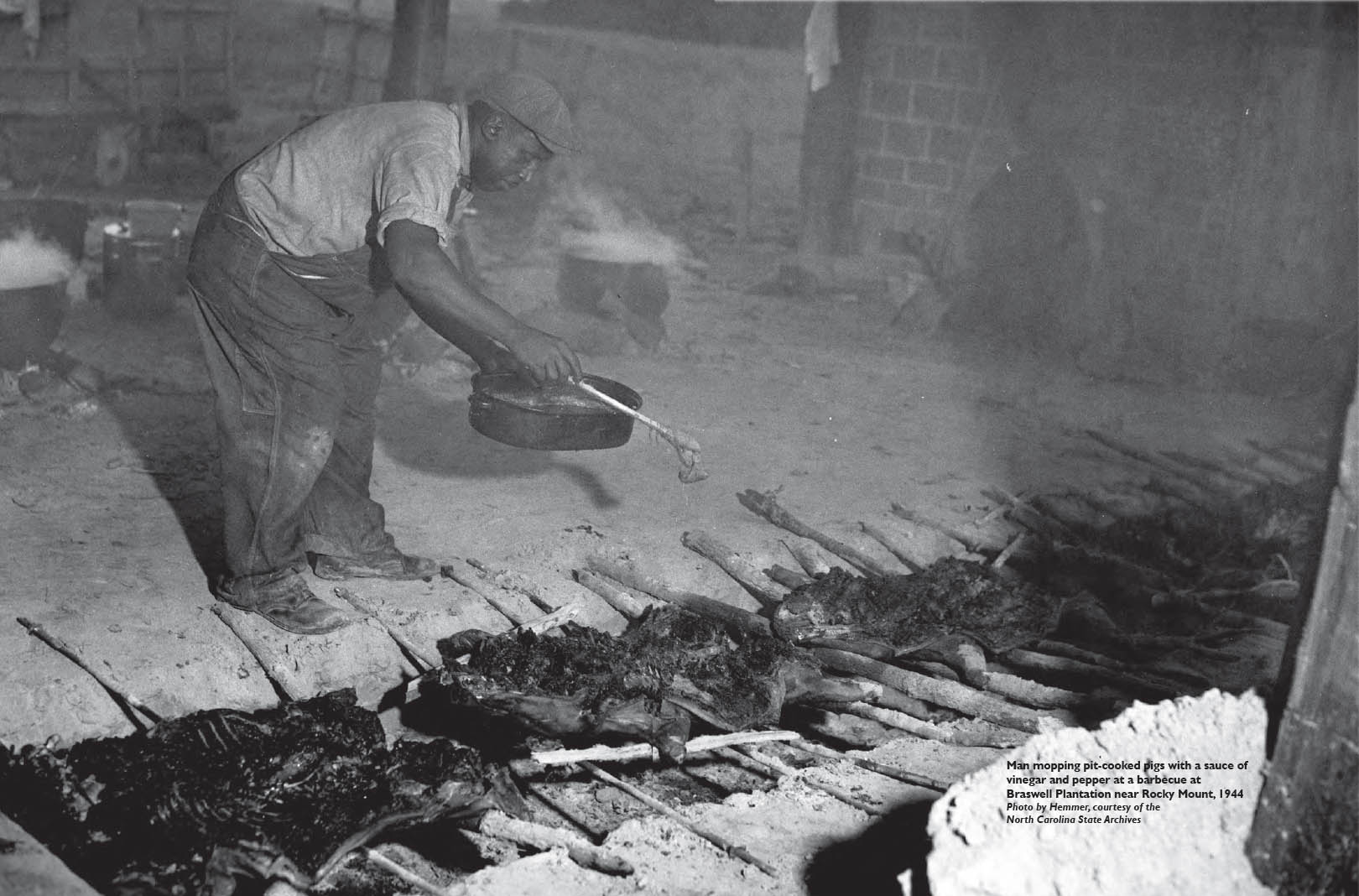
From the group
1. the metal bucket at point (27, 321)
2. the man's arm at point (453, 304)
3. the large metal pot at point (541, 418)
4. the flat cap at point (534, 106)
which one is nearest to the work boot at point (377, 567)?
the large metal pot at point (541, 418)

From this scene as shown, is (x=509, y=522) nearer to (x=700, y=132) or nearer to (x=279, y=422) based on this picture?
(x=279, y=422)

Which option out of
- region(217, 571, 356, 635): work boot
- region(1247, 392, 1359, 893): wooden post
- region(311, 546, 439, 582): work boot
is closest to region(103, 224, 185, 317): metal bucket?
region(311, 546, 439, 582): work boot

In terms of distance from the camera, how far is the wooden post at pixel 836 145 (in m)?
12.1

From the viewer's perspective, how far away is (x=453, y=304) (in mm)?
4164

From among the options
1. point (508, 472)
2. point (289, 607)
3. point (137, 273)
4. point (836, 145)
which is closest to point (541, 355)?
point (289, 607)

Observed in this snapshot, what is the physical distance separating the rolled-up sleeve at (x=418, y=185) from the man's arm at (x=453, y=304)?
0.14 feet

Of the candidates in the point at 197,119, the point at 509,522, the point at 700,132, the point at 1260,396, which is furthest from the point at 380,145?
the point at 700,132

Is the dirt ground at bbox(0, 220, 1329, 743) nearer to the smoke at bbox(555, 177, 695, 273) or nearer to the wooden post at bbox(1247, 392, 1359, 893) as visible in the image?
the smoke at bbox(555, 177, 695, 273)

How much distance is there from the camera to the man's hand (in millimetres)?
4305

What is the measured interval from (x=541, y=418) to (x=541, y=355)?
17.4 inches

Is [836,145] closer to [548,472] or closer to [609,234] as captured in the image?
[609,234]

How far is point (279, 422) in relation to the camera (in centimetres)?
461

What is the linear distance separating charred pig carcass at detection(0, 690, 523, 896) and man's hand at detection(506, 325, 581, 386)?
1.31 metres

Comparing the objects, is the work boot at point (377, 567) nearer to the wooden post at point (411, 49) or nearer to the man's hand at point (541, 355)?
the man's hand at point (541, 355)
